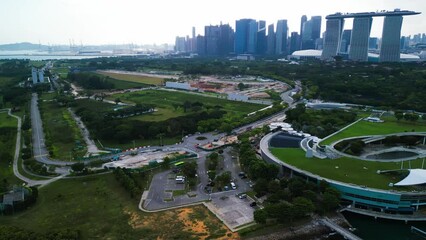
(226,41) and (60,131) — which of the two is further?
(226,41)

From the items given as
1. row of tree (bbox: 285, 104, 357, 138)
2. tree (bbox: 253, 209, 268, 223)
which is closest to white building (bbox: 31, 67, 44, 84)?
row of tree (bbox: 285, 104, 357, 138)

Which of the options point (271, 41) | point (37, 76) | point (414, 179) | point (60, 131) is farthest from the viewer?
point (271, 41)

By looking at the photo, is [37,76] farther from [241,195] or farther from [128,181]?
[241,195]

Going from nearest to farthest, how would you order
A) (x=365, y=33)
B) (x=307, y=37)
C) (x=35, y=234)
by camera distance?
1. (x=35, y=234)
2. (x=365, y=33)
3. (x=307, y=37)

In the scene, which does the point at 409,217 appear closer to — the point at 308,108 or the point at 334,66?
the point at 308,108

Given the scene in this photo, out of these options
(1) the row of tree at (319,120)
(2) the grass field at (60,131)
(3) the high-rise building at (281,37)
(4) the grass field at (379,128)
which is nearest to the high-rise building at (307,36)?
(3) the high-rise building at (281,37)

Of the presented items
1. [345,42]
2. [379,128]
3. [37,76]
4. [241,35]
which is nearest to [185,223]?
[379,128]
